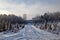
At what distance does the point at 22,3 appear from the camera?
10.4 meters

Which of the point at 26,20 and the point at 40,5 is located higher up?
the point at 40,5

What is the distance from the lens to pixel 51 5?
1044 centimetres

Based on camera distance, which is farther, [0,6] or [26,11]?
[26,11]

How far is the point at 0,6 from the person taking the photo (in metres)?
9.59

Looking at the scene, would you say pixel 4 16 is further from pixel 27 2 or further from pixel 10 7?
pixel 27 2

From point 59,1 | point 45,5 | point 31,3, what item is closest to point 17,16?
point 31,3

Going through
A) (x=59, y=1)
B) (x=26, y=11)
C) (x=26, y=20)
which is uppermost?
(x=59, y=1)

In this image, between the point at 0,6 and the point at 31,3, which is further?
the point at 31,3

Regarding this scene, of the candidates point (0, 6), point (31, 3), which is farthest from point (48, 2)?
point (0, 6)

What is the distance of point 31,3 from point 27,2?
0.97 feet

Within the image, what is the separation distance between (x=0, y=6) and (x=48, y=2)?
136 inches

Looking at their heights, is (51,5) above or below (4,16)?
above

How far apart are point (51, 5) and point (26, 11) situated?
186 centimetres

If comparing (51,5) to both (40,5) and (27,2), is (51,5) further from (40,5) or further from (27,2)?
(27,2)
